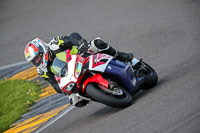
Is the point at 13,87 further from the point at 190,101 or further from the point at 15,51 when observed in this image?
the point at 190,101

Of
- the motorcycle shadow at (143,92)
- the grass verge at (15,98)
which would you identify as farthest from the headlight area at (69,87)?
the grass verge at (15,98)

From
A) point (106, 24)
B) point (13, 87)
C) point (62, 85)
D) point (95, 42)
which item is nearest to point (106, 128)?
point (62, 85)

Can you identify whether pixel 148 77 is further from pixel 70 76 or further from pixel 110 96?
pixel 70 76

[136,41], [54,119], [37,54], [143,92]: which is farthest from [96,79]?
[136,41]

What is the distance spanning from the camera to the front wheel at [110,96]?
→ 598 cm

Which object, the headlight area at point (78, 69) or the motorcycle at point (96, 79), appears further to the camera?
the headlight area at point (78, 69)

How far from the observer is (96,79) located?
20.3ft

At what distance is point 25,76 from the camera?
37.7 feet

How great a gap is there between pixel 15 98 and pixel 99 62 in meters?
4.51

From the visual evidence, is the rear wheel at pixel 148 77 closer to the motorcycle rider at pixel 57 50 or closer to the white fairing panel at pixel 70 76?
the motorcycle rider at pixel 57 50

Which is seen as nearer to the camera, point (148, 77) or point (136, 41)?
point (148, 77)

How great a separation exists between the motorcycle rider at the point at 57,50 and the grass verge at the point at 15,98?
7.56ft

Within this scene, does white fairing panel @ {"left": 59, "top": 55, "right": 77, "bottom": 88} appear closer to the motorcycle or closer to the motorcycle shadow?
the motorcycle

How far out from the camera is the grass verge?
927cm
